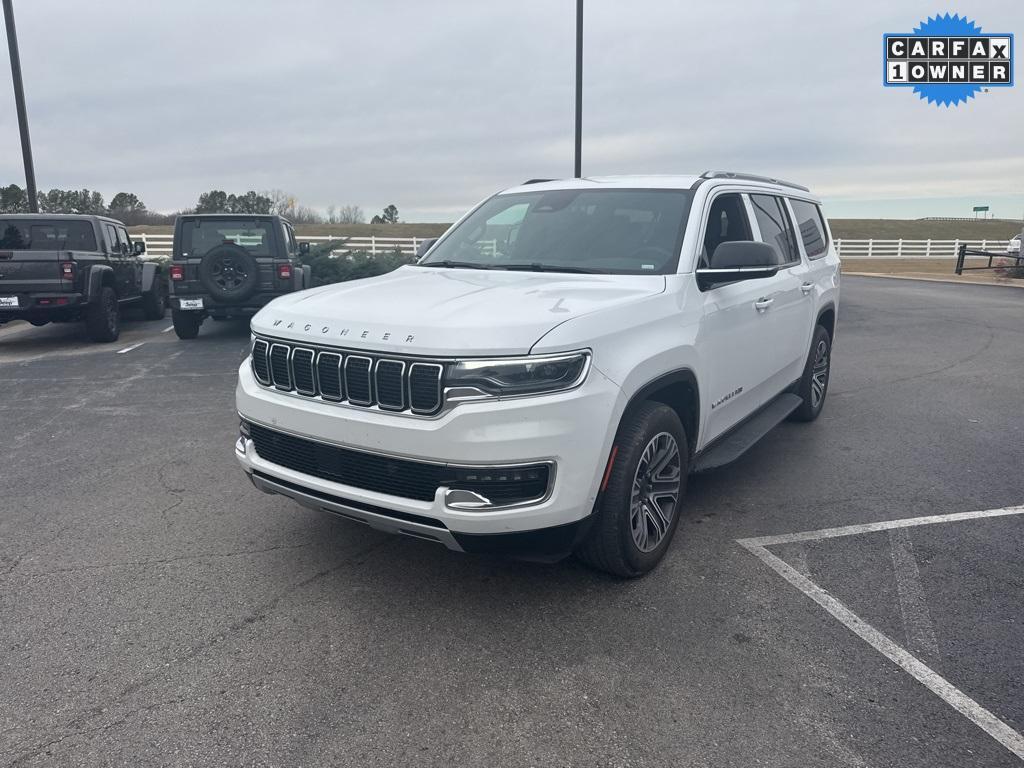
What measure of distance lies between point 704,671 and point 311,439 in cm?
188

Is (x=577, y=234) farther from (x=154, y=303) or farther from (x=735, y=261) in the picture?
(x=154, y=303)

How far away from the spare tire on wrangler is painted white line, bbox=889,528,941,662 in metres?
9.51

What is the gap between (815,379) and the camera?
6.76 meters

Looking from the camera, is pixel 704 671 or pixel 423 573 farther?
pixel 423 573

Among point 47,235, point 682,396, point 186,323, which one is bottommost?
point 186,323

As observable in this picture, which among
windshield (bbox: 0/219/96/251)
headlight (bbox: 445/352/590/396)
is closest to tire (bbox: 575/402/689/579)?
headlight (bbox: 445/352/590/396)

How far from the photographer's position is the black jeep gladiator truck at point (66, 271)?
10789 millimetres

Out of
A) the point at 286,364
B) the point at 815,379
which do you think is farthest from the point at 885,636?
the point at 815,379

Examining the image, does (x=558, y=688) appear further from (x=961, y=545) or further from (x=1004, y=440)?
(x=1004, y=440)

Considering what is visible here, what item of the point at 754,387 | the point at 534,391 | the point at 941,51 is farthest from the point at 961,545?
the point at 941,51

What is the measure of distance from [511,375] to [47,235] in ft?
37.7

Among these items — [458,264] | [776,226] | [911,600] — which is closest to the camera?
[911,600]

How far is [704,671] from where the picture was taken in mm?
3045

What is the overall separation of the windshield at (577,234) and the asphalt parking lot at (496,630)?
1.59 metres
